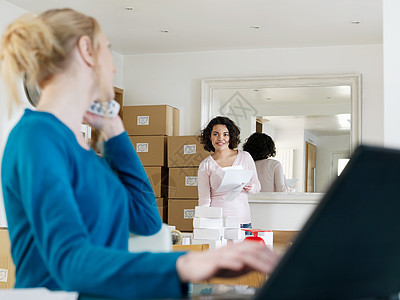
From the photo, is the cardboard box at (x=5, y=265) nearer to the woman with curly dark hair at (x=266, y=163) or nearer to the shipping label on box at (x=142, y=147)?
the shipping label on box at (x=142, y=147)

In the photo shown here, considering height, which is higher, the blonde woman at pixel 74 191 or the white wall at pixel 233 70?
the white wall at pixel 233 70

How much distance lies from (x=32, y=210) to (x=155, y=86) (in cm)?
567

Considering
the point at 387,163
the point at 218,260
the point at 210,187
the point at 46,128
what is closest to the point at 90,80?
the point at 46,128

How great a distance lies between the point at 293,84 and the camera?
5.88m

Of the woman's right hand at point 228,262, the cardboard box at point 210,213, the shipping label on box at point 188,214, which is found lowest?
the shipping label on box at point 188,214

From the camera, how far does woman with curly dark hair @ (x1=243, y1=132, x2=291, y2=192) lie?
5840 mm

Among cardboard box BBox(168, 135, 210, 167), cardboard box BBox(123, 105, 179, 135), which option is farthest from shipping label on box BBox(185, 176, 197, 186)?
cardboard box BBox(123, 105, 179, 135)

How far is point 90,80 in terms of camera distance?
0.95 meters

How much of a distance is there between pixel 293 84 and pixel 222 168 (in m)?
1.66

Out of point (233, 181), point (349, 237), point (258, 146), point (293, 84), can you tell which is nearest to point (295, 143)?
point (258, 146)

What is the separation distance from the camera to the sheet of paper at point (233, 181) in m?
4.13

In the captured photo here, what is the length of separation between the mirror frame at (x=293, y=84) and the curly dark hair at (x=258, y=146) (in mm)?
527

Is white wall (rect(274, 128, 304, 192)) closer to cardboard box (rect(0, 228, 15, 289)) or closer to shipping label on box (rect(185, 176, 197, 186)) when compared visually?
shipping label on box (rect(185, 176, 197, 186))

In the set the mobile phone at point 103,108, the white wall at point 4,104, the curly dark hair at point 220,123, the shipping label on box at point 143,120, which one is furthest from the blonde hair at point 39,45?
the shipping label on box at point 143,120
